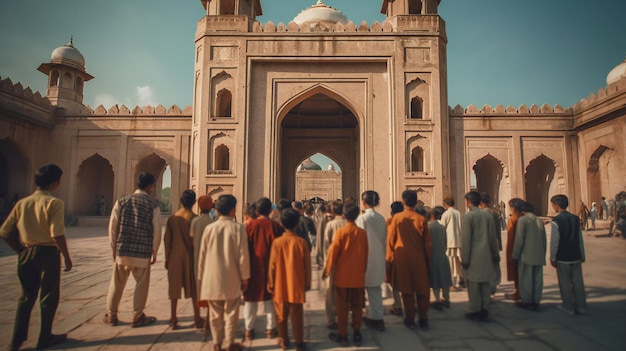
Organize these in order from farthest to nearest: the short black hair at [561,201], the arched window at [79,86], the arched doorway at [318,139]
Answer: the arched window at [79,86] < the arched doorway at [318,139] < the short black hair at [561,201]

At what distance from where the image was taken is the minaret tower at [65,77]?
58.1 ft

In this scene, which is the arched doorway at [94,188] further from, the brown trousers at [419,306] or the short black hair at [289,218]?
the brown trousers at [419,306]

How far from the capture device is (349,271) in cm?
325

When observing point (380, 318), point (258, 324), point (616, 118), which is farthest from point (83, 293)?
point (616, 118)

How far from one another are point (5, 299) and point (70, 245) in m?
5.21

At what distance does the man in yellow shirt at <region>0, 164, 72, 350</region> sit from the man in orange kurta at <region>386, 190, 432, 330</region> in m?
3.20

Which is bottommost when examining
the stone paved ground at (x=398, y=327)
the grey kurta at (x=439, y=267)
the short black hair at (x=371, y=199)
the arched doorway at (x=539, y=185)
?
the stone paved ground at (x=398, y=327)

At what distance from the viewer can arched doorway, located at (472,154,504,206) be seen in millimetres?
15727

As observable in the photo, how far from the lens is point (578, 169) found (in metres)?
14.1

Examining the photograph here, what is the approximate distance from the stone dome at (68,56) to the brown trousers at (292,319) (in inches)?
819

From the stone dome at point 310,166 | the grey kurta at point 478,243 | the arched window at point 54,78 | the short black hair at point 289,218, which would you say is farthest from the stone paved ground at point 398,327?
the stone dome at point 310,166

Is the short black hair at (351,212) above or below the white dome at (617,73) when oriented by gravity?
below

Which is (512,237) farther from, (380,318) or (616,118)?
(616,118)

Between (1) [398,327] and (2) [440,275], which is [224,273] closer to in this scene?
(1) [398,327]
